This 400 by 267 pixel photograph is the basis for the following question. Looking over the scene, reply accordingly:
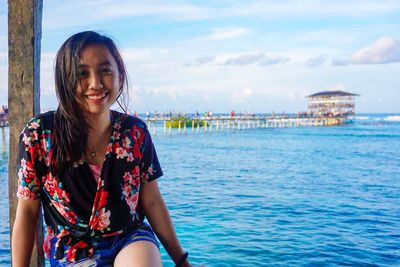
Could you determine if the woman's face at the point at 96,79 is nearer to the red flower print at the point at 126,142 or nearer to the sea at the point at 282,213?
the red flower print at the point at 126,142

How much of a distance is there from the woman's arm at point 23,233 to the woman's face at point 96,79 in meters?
0.47

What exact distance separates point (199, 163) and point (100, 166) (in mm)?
17349

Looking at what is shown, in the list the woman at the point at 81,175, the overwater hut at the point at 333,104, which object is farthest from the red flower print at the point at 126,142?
the overwater hut at the point at 333,104

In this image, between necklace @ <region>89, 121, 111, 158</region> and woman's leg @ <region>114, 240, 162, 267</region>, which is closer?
woman's leg @ <region>114, 240, 162, 267</region>

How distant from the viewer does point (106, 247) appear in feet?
6.13

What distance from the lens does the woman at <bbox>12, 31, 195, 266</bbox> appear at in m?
1.84

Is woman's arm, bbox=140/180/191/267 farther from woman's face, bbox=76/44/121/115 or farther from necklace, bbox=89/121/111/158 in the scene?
woman's face, bbox=76/44/121/115

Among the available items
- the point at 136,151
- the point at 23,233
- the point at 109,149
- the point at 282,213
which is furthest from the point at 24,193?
the point at 282,213

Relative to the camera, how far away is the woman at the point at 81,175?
1.84 metres

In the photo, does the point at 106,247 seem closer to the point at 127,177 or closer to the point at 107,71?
the point at 127,177

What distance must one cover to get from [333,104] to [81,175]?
6554cm

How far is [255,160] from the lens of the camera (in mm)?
20484

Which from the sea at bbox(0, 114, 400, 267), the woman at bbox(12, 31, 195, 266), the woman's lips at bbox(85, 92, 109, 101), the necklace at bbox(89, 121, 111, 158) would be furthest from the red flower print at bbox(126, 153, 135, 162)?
the sea at bbox(0, 114, 400, 267)

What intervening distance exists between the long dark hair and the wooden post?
599mm
